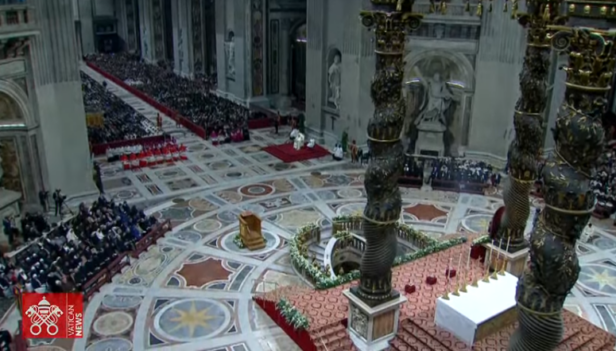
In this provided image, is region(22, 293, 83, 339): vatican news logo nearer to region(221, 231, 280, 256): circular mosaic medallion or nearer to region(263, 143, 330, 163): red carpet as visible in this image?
region(221, 231, 280, 256): circular mosaic medallion

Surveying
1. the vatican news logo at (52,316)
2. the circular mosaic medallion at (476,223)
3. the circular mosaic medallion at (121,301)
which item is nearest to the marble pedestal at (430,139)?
the circular mosaic medallion at (476,223)

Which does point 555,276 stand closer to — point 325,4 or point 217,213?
point 217,213

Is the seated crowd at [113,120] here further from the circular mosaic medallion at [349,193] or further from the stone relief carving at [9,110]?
the circular mosaic medallion at [349,193]

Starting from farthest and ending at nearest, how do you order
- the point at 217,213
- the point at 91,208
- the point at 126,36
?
the point at 126,36 → the point at 217,213 → the point at 91,208

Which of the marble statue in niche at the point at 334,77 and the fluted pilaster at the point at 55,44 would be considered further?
the marble statue in niche at the point at 334,77

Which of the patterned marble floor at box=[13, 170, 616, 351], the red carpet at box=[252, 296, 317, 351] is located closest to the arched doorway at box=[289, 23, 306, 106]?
the patterned marble floor at box=[13, 170, 616, 351]

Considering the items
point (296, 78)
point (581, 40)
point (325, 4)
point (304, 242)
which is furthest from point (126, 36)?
point (581, 40)
